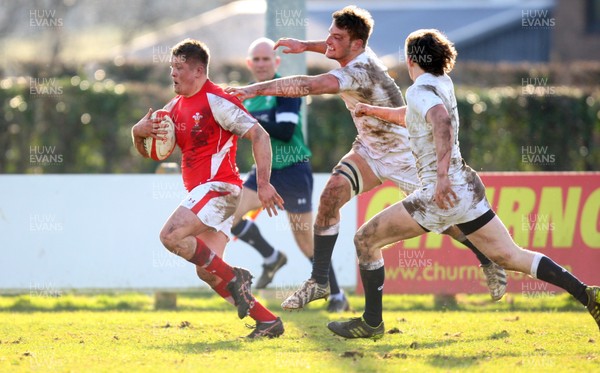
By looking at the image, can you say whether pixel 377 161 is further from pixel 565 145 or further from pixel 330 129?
pixel 565 145

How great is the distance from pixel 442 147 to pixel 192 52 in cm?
218

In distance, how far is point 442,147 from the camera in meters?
7.26

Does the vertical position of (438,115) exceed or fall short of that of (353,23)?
it falls short

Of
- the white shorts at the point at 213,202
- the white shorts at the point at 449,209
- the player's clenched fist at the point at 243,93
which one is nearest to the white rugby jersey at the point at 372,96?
the player's clenched fist at the point at 243,93

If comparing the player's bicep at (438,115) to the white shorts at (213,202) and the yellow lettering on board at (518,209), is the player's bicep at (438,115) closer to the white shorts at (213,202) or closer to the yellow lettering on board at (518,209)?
the white shorts at (213,202)

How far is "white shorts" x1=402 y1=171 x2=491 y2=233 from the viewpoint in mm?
7512

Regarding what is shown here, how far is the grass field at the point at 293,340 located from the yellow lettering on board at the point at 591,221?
74cm

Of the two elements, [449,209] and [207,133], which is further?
[207,133]

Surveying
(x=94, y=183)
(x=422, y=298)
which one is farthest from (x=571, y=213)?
(x=94, y=183)

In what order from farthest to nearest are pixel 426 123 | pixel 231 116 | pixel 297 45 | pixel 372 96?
pixel 297 45
pixel 372 96
pixel 231 116
pixel 426 123

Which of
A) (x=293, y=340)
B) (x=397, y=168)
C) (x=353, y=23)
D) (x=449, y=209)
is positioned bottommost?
(x=293, y=340)

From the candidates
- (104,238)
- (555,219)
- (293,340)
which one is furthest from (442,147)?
(104,238)

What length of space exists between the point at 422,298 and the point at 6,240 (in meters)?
4.78

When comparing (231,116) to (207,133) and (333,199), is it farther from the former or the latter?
(333,199)
